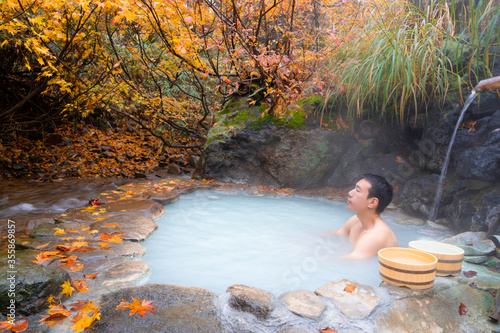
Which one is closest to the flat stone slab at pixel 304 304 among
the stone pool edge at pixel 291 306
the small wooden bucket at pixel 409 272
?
the stone pool edge at pixel 291 306

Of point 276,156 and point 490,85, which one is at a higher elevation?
point 490,85

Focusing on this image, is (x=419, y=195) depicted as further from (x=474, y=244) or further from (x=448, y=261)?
(x=448, y=261)

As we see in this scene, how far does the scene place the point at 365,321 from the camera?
1696 millimetres

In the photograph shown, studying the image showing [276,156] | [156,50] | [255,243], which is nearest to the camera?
[255,243]

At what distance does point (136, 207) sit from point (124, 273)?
1.70 meters

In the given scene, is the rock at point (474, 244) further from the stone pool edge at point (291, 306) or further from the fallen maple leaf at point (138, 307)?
the fallen maple leaf at point (138, 307)

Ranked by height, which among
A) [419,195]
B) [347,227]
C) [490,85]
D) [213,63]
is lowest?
[347,227]

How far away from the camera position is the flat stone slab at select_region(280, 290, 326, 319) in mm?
1698

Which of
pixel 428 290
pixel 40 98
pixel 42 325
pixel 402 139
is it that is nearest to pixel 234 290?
pixel 42 325

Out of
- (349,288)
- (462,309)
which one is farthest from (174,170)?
(462,309)

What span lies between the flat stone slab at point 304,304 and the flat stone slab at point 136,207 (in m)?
2.23

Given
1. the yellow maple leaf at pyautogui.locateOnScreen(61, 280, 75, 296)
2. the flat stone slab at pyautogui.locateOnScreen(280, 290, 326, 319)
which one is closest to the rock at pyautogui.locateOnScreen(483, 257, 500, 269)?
the flat stone slab at pyautogui.locateOnScreen(280, 290, 326, 319)

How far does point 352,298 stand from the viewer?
73.4 inches

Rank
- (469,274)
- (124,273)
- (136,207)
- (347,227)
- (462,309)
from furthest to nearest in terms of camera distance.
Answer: (136,207) → (347,227) → (469,274) → (124,273) → (462,309)
